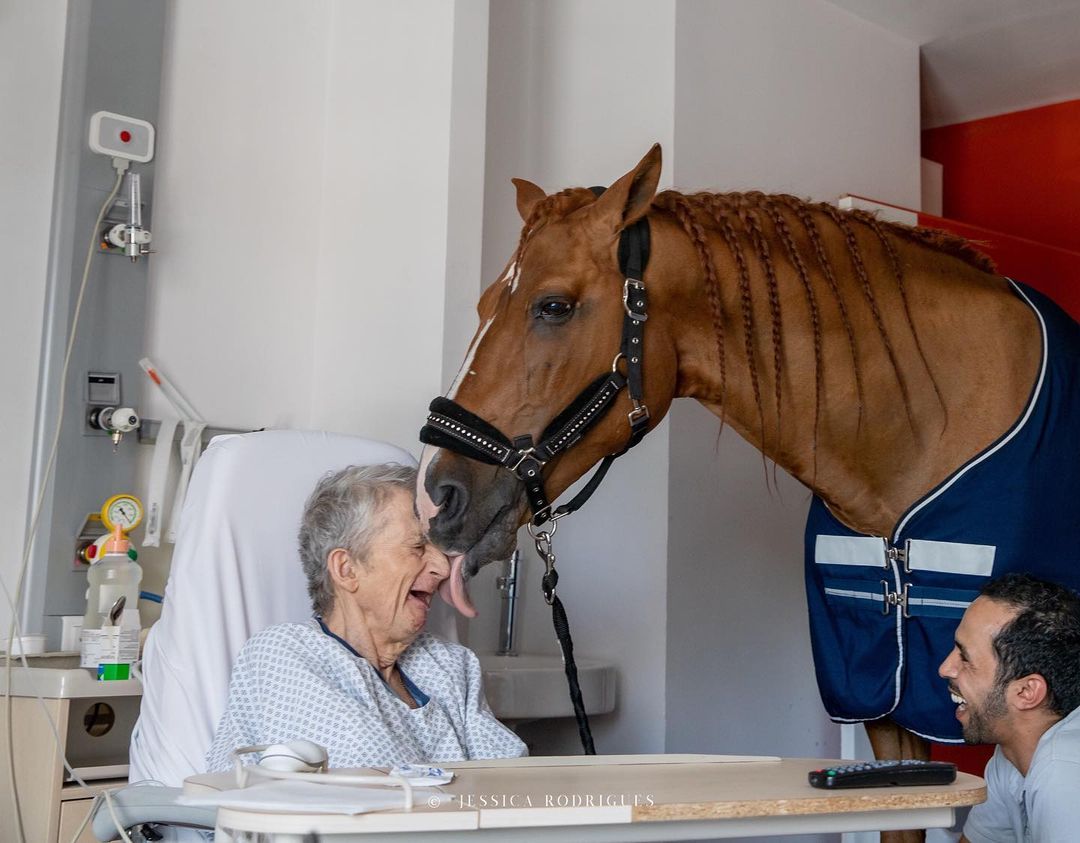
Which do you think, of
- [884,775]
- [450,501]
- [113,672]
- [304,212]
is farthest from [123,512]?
[884,775]

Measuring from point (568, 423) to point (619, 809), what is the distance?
0.77 meters

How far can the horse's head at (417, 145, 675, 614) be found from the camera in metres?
1.68

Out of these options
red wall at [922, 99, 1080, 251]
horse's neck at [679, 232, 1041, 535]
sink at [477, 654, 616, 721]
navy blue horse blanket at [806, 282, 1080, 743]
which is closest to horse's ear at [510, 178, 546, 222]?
horse's neck at [679, 232, 1041, 535]

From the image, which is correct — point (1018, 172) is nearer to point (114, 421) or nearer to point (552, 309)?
point (552, 309)

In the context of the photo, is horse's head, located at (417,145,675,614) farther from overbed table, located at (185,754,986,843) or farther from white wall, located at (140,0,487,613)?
white wall, located at (140,0,487,613)

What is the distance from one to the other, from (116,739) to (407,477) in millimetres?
834

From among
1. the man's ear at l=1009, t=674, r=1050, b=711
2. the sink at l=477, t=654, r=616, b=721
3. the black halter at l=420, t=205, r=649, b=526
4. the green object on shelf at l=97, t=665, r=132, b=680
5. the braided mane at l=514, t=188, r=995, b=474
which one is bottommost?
the sink at l=477, t=654, r=616, b=721

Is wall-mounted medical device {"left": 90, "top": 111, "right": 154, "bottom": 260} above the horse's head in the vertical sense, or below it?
above

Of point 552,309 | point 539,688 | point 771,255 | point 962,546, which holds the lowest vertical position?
point 539,688

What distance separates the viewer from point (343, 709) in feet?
4.99

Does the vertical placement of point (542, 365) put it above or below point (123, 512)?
above

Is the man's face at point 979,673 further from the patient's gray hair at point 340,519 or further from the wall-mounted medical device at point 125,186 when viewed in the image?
the wall-mounted medical device at point 125,186

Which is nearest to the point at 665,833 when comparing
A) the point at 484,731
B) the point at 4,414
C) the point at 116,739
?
the point at 484,731

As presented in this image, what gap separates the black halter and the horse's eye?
9 centimetres
